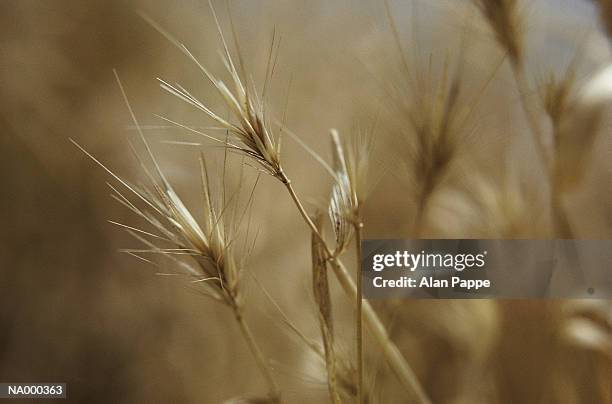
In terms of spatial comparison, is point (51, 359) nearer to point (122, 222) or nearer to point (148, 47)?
point (122, 222)

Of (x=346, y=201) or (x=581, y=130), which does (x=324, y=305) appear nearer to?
(x=346, y=201)

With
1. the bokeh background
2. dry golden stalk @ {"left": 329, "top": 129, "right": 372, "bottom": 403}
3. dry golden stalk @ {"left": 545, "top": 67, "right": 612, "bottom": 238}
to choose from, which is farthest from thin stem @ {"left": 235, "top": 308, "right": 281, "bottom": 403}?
dry golden stalk @ {"left": 545, "top": 67, "right": 612, "bottom": 238}
